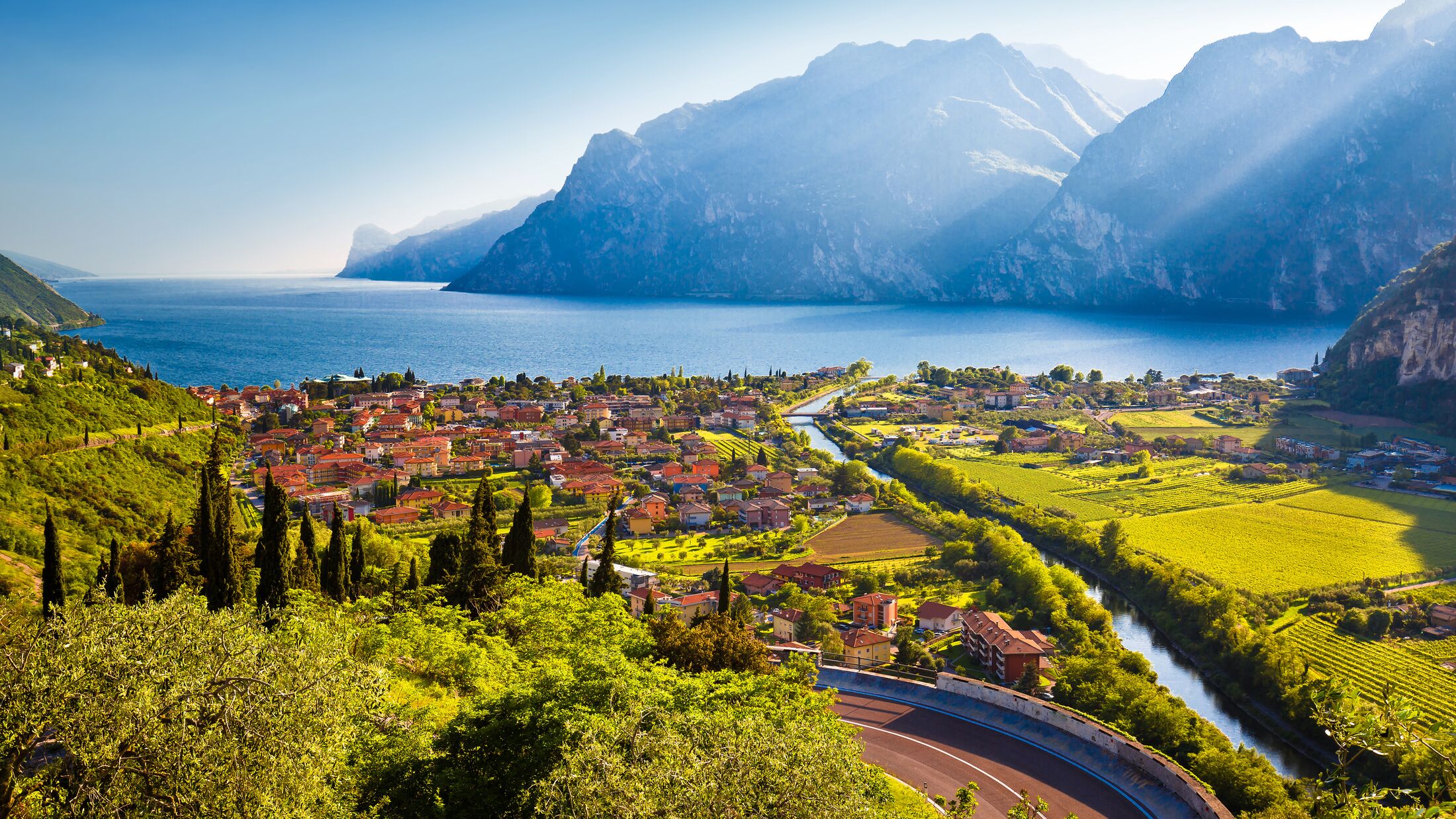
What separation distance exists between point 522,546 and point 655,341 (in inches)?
4014

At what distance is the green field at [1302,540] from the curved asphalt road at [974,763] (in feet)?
59.9

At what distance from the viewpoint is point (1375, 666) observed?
2589 cm

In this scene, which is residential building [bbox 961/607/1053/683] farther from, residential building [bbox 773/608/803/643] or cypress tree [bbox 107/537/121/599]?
cypress tree [bbox 107/537/121/599]

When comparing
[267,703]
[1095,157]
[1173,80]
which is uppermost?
[1173,80]

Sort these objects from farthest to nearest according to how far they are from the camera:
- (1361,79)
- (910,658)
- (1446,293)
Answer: (1361,79) → (1446,293) → (910,658)

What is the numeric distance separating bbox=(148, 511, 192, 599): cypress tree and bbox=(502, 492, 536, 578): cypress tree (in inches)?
282

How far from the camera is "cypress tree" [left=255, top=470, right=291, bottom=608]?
18922mm

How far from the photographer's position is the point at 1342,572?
33.7m

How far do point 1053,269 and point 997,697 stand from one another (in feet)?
607

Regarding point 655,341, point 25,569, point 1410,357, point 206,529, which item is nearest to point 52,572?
point 206,529

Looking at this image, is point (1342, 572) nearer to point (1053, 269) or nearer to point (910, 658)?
point (910, 658)

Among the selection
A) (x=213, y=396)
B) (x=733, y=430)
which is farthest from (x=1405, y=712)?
(x=213, y=396)

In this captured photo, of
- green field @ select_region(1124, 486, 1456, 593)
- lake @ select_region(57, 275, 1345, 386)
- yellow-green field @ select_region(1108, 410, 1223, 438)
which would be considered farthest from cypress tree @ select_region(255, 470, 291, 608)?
lake @ select_region(57, 275, 1345, 386)

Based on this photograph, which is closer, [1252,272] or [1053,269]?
[1252,272]
